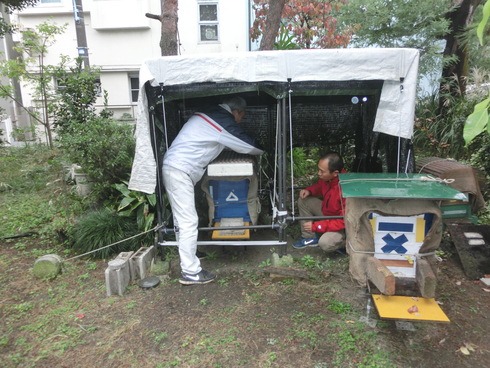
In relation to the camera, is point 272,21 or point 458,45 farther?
point 458,45

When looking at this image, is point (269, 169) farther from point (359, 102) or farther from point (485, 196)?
point (485, 196)

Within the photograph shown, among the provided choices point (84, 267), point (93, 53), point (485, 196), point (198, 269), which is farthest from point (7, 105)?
point (485, 196)

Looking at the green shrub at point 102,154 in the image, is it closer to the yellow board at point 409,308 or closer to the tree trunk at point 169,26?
the tree trunk at point 169,26

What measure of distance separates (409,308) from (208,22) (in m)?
10.3

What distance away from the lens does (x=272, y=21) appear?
17.8ft

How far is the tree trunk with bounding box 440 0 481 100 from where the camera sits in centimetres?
604

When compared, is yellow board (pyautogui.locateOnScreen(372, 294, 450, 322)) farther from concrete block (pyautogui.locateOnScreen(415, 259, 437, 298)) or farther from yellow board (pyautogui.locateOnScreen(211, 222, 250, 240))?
yellow board (pyautogui.locateOnScreen(211, 222, 250, 240))

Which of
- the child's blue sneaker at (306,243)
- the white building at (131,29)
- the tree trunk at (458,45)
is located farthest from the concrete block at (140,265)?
the white building at (131,29)

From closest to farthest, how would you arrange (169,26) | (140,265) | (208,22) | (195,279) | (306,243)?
1. (195,279)
2. (140,265)
3. (306,243)
4. (169,26)
5. (208,22)

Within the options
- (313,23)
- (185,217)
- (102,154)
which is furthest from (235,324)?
(313,23)

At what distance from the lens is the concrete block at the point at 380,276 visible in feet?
7.43

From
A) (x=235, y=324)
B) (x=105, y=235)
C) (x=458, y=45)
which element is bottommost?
→ (x=235, y=324)

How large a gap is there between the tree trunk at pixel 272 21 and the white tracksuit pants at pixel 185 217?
3174 millimetres

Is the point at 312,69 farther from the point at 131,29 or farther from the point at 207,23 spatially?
the point at 131,29
